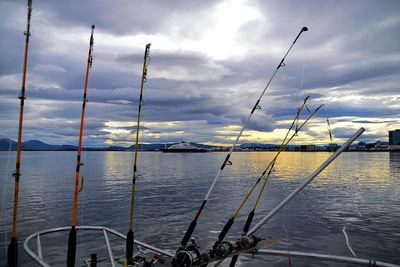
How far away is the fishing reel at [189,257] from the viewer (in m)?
7.52

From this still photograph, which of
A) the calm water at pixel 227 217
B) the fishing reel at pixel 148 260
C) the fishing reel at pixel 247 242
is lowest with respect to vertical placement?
the calm water at pixel 227 217

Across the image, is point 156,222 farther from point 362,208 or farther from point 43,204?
point 362,208

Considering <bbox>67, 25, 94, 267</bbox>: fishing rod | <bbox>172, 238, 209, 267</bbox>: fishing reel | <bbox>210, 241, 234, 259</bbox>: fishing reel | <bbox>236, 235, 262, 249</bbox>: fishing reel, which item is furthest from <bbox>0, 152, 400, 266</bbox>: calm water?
<bbox>67, 25, 94, 267</bbox>: fishing rod

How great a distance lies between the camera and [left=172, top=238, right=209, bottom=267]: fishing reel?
752 cm

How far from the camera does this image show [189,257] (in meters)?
7.55

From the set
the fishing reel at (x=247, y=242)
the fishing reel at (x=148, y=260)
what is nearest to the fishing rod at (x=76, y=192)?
the fishing reel at (x=148, y=260)

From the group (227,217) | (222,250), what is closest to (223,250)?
(222,250)

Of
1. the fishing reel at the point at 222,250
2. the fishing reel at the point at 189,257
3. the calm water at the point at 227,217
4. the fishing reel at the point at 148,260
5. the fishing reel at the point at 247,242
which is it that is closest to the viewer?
the fishing reel at the point at 189,257

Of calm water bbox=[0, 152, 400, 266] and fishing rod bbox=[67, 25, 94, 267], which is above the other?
fishing rod bbox=[67, 25, 94, 267]

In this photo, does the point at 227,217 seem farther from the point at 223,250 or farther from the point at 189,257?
the point at 189,257

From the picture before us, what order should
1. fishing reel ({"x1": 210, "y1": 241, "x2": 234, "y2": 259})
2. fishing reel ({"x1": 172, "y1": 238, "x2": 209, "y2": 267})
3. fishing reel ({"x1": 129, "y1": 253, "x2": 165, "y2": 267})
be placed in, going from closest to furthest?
fishing reel ({"x1": 172, "y1": 238, "x2": 209, "y2": 267}) → fishing reel ({"x1": 210, "y1": 241, "x2": 234, "y2": 259}) → fishing reel ({"x1": 129, "y1": 253, "x2": 165, "y2": 267})

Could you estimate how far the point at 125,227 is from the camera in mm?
27547

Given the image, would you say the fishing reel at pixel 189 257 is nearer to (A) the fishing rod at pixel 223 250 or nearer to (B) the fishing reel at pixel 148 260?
(A) the fishing rod at pixel 223 250

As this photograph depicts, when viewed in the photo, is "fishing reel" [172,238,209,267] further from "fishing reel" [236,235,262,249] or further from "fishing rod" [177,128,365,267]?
"fishing reel" [236,235,262,249]
